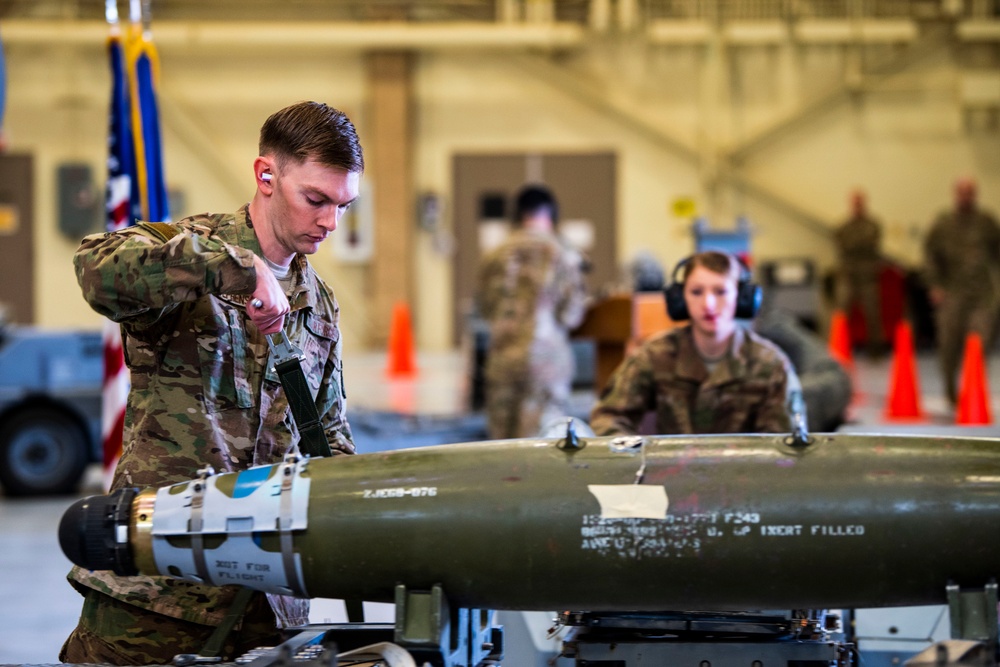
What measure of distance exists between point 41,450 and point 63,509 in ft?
1.45

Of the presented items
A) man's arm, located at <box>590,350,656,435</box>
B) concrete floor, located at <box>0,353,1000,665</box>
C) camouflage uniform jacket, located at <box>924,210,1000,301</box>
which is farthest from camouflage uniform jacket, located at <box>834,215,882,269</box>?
man's arm, located at <box>590,350,656,435</box>

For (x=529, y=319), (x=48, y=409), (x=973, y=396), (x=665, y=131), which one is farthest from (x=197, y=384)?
(x=665, y=131)

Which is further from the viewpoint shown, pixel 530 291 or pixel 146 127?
pixel 530 291

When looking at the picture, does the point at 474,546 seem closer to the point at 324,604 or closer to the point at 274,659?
the point at 274,659

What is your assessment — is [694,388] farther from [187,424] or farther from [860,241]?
[860,241]

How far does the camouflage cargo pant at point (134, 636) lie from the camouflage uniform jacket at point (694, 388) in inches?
59.4

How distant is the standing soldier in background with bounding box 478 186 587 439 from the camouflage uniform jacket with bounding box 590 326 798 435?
271cm

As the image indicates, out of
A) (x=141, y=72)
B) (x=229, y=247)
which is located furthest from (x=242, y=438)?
(x=141, y=72)

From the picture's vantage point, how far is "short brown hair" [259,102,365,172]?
1976 millimetres

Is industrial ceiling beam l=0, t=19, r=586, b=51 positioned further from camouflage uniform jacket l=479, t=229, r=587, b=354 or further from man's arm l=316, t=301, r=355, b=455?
man's arm l=316, t=301, r=355, b=455

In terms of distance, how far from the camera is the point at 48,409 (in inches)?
273

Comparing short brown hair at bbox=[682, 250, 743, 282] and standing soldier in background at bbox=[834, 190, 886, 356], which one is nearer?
short brown hair at bbox=[682, 250, 743, 282]

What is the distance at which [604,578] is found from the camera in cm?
190

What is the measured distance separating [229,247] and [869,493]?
3.38 feet
